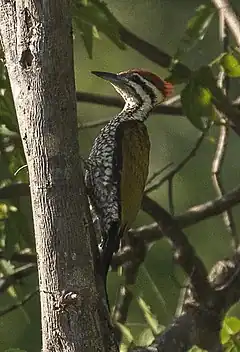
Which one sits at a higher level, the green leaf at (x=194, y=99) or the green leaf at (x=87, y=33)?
the green leaf at (x=87, y=33)

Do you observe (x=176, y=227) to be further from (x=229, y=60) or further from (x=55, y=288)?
(x=55, y=288)

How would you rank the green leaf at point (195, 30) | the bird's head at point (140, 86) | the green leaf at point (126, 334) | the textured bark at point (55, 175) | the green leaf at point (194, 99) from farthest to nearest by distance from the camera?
the bird's head at point (140, 86), the green leaf at point (126, 334), the green leaf at point (195, 30), the green leaf at point (194, 99), the textured bark at point (55, 175)

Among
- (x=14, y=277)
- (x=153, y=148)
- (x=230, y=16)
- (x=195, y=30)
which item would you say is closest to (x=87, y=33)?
(x=195, y=30)

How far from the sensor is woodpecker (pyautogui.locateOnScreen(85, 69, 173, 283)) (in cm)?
324

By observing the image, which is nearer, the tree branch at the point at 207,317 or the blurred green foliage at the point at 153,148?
the blurred green foliage at the point at 153,148

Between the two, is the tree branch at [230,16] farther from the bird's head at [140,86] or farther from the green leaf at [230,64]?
the green leaf at [230,64]

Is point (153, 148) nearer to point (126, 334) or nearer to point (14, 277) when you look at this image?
point (14, 277)

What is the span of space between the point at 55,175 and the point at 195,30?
107 centimetres

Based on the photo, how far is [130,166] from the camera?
3.32m

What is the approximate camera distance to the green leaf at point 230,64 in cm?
307

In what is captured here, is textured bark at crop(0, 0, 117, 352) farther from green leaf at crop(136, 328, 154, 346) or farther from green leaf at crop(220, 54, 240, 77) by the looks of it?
green leaf at crop(136, 328, 154, 346)

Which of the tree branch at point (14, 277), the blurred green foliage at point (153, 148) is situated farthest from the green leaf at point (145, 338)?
the tree branch at point (14, 277)

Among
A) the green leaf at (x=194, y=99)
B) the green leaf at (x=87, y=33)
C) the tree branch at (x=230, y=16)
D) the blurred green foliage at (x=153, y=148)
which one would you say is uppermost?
the green leaf at (x=87, y=33)

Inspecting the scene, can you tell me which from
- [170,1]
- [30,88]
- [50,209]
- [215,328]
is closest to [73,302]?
[50,209]
